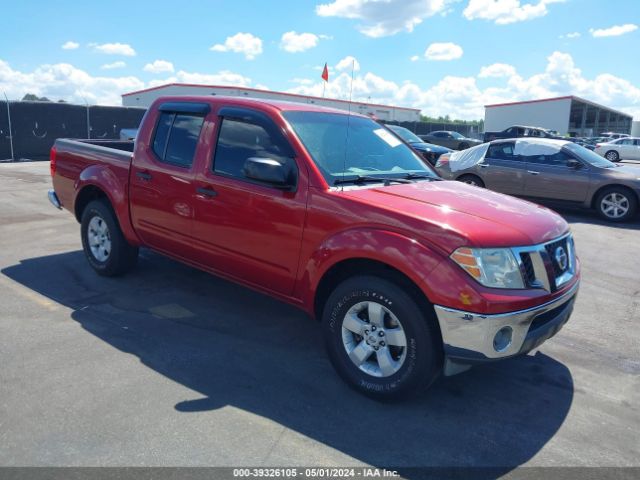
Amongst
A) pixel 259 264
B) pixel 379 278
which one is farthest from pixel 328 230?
pixel 259 264

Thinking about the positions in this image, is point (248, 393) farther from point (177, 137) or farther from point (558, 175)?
point (558, 175)

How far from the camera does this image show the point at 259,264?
13.7 feet

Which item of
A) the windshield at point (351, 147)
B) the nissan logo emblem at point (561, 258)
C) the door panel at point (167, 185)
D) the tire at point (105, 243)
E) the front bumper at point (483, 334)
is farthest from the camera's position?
the tire at point (105, 243)

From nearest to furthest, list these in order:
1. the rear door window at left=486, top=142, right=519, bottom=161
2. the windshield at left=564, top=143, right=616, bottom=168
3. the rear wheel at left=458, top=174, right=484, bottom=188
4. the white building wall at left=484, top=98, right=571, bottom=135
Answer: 1. the windshield at left=564, top=143, right=616, bottom=168
2. the rear door window at left=486, top=142, right=519, bottom=161
3. the rear wheel at left=458, top=174, right=484, bottom=188
4. the white building wall at left=484, top=98, right=571, bottom=135

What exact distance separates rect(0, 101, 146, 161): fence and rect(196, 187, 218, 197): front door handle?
1830cm

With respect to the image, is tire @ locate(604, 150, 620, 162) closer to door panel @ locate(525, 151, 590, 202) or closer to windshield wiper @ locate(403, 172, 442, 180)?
door panel @ locate(525, 151, 590, 202)

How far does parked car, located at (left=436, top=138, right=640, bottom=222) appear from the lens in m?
10.6

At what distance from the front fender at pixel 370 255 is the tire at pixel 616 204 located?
8.88 meters

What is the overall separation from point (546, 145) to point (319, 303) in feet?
29.6

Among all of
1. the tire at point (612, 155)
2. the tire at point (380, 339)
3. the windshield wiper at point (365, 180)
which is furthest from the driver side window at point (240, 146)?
the tire at point (612, 155)

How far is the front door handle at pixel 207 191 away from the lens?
14.4 ft

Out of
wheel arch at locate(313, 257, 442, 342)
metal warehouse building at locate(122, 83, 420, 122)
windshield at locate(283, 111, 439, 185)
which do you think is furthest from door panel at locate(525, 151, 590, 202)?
metal warehouse building at locate(122, 83, 420, 122)

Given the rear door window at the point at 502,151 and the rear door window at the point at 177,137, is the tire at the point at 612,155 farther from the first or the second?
the rear door window at the point at 177,137

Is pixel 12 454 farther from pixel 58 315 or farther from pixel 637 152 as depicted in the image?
pixel 637 152
